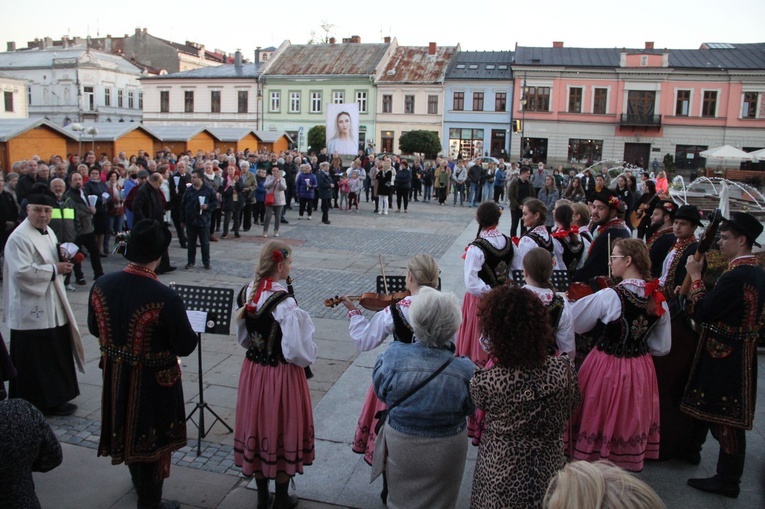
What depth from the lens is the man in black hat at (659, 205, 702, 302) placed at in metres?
5.60

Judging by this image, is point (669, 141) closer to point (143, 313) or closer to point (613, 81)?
point (613, 81)

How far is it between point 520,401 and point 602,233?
13.9 feet

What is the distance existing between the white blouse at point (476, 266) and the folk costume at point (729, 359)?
160 centimetres

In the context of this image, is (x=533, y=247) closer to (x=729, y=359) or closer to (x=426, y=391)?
(x=729, y=359)

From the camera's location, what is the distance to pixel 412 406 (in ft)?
10.2

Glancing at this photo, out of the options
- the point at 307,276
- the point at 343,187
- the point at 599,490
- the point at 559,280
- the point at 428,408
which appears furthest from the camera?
the point at 343,187

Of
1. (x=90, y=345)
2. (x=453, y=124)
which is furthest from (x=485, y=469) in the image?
(x=453, y=124)

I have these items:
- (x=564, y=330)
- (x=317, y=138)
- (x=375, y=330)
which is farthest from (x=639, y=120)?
(x=375, y=330)

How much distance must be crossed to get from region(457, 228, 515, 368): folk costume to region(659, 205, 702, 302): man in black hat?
1426 mm

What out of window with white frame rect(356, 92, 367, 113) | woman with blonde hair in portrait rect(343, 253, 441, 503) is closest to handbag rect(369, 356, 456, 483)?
woman with blonde hair in portrait rect(343, 253, 441, 503)

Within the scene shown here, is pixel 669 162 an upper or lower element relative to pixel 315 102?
lower

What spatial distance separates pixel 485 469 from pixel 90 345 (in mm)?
5762

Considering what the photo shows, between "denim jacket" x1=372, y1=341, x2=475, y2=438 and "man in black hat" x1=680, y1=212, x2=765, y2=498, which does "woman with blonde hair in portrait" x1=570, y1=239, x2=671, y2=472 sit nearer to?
"man in black hat" x1=680, y1=212, x2=765, y2=498

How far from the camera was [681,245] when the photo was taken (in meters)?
5.68
